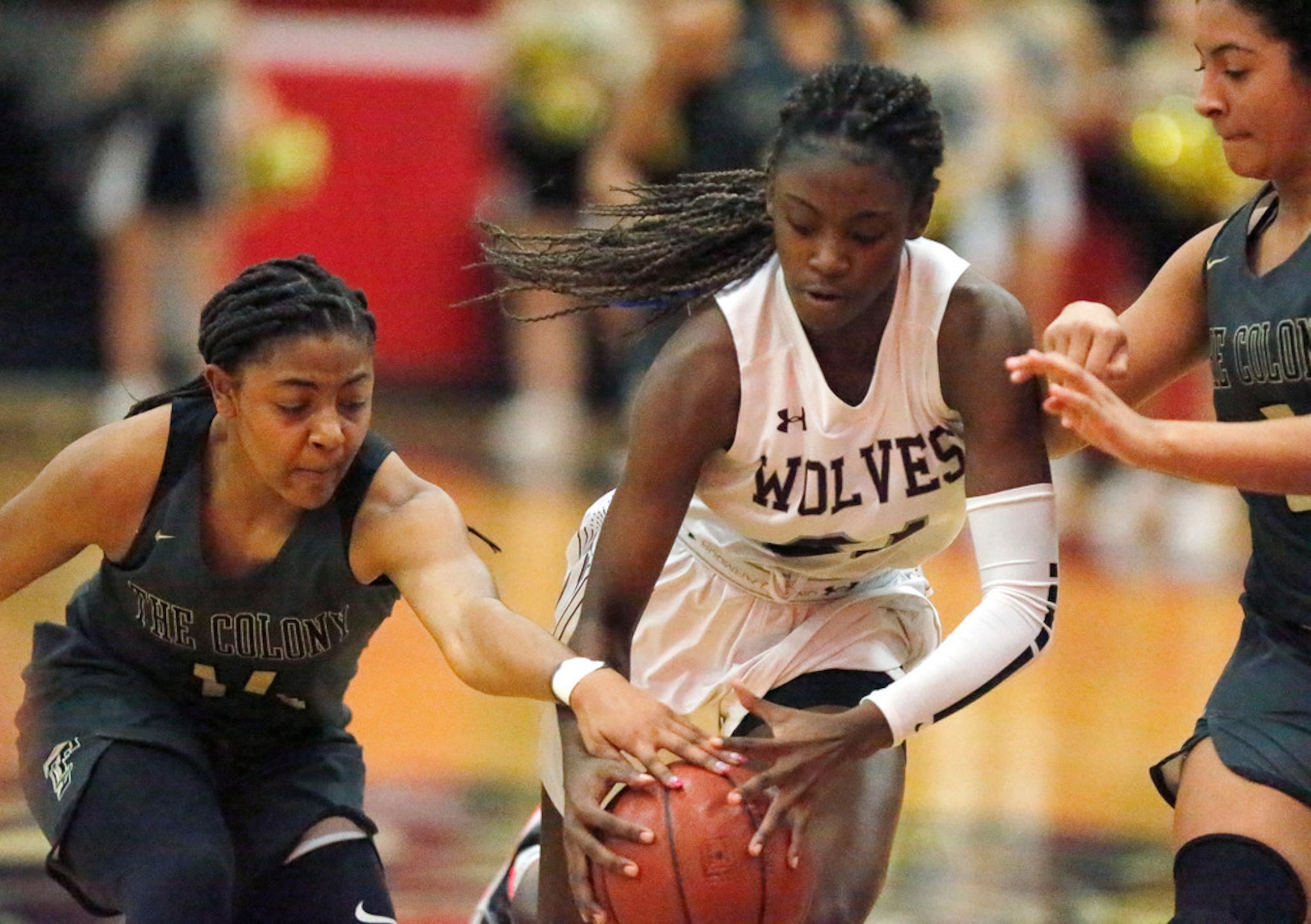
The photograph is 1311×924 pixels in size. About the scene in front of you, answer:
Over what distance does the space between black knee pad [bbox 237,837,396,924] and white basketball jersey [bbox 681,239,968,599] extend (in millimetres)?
932

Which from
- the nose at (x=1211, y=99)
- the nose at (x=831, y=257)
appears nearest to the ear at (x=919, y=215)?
the nose at (x=831, y=257)

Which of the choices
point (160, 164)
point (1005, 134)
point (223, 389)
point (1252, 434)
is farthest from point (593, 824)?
point (160, 164)

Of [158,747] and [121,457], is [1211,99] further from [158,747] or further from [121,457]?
[158,747]

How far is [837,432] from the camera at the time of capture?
141 inches

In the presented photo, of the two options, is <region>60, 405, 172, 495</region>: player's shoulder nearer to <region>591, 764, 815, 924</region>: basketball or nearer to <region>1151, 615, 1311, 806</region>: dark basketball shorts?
<region>591, 764, 815, 924</region>: basketball

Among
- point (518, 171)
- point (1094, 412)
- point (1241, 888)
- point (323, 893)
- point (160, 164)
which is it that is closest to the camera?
point (1094, 412)

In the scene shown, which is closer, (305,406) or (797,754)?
(797,754)

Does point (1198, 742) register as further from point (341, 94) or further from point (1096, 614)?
point (341, 94)

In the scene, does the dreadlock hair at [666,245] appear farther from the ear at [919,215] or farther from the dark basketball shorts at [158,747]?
the dark basketball shorts at [158,747]

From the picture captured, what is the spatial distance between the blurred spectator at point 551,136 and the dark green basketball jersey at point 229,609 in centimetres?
769

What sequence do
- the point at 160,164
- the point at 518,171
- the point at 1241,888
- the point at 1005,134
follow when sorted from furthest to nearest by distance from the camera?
1. the point at 518,171
2. the point at 160,164
3. the point at 1005,134
4. the point at 1241,888

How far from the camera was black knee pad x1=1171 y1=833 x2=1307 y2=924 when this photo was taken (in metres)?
3.19

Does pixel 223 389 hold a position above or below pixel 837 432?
above

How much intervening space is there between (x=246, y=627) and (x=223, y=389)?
0.43 metres
